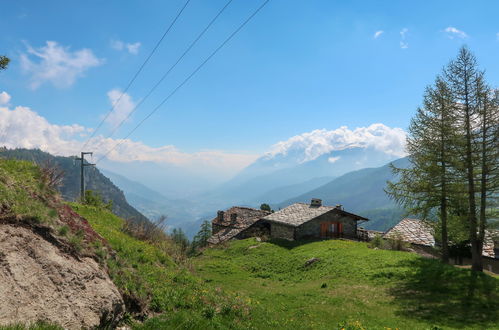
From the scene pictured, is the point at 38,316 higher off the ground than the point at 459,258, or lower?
higher

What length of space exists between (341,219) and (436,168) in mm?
25207

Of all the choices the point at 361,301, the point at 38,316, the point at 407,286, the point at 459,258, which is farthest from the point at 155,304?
the point at 459,258

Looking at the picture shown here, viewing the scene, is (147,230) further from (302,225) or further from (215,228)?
(215,228)

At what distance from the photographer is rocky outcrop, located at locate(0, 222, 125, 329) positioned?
578 cm

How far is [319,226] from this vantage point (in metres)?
42.2

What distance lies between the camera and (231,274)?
→ 24.9 metres

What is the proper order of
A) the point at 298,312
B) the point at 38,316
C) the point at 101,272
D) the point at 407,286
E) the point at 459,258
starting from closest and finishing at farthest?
the point at 38,316
the point at 101,272
the point at 298,312
the point at 407,286
the point at 459,258

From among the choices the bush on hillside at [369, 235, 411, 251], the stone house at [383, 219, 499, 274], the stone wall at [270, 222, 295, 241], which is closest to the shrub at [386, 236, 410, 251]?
the bush on hillside at [369, 235, 411, 251]

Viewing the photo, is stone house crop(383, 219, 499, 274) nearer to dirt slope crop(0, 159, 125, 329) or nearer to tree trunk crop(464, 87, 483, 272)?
tree trunk crop(464, 87, 483, 272)

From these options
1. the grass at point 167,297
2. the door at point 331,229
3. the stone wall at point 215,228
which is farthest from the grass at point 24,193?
the stone wall at point 215,228

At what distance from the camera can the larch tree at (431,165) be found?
2058 centimetres

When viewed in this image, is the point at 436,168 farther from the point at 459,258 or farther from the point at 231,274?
the point at 459,258

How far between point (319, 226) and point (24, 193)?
3820 centimetres

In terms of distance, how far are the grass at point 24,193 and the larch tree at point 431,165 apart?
22.4 m
